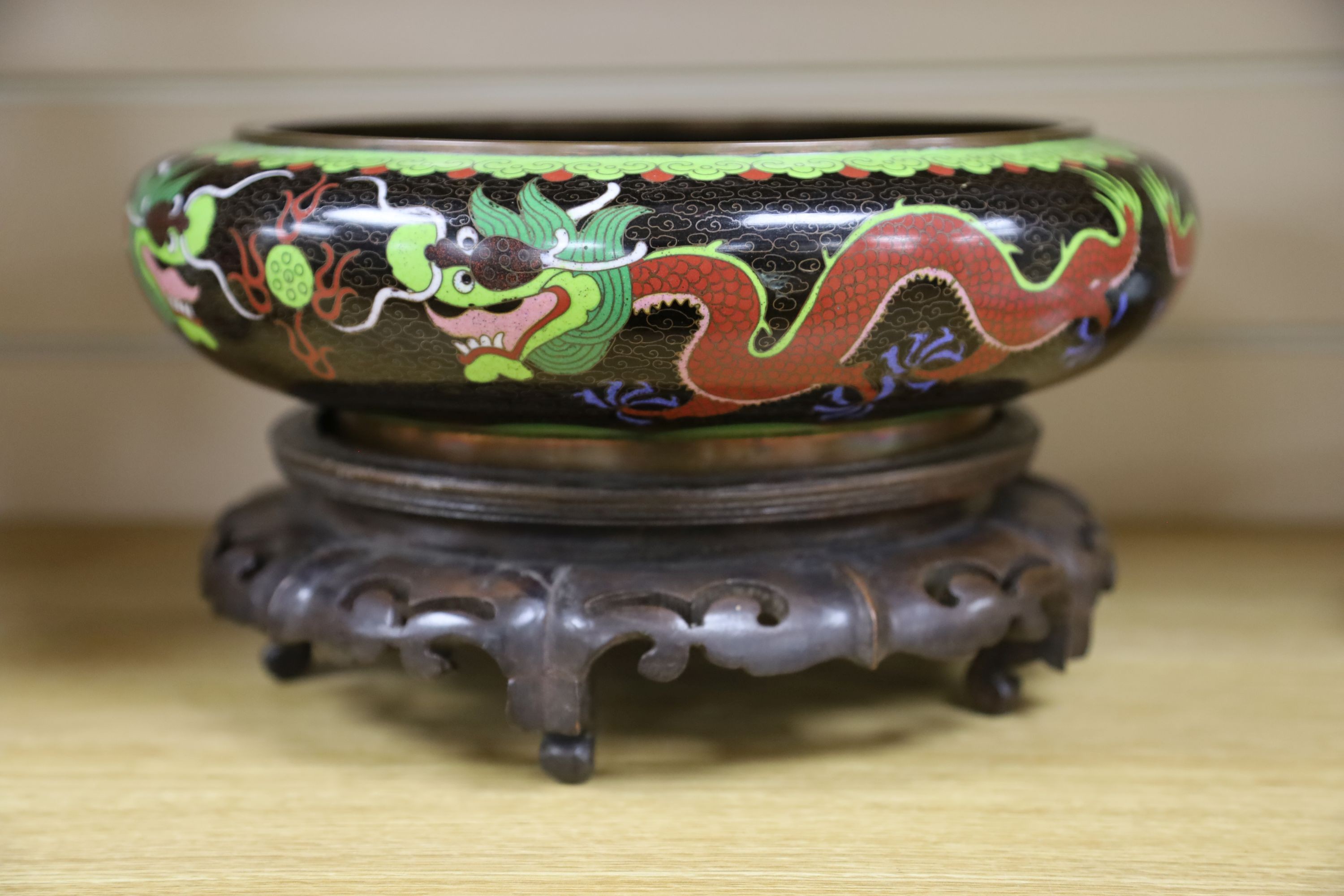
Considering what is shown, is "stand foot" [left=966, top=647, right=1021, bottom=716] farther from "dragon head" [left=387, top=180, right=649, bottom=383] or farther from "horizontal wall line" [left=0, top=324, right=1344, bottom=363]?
"horizontal wall line" [left=0, top=324, right=1344, bottom=363]

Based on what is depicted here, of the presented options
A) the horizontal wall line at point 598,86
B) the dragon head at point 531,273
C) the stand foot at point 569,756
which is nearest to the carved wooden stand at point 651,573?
the stand foot at point 569,756

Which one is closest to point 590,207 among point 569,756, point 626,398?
point 626,398

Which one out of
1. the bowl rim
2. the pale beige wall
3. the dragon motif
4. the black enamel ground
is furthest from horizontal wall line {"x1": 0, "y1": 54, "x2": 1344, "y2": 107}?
the dragon motif

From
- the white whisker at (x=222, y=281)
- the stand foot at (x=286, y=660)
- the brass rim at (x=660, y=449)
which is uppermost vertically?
the white whisker at (x=222, y=281)

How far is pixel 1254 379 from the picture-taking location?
1.44 metres

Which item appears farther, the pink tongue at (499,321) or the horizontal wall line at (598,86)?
the horizontal wall line at (598,86)

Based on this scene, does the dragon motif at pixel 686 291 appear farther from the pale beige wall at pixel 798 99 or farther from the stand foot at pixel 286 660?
the pale beige wall at pixel 798 99

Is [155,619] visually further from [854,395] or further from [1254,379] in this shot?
[1254,379]

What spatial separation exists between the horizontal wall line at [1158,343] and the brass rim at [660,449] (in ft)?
1.88

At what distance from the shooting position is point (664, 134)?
124 cm

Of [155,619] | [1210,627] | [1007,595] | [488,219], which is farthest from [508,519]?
[1210,627]

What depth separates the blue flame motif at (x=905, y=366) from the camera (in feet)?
2.70

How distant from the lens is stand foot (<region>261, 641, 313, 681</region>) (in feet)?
3.48

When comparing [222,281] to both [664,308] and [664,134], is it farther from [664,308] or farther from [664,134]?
[664,134]
